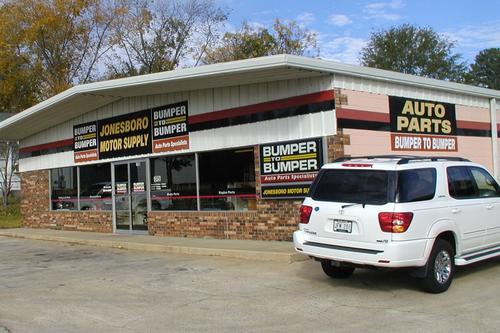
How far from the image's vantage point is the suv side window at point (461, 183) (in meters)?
8.35

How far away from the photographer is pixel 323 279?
9.19 meters

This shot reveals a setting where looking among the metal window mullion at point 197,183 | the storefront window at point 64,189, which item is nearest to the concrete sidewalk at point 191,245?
the metal window mullion at point 197,183

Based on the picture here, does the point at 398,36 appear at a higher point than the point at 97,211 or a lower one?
higher

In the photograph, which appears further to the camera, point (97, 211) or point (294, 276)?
point (97, 211)

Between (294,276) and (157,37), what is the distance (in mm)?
32820

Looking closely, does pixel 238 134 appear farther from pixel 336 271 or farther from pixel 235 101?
pixel 336 271

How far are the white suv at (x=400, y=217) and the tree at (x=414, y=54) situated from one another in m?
38.6

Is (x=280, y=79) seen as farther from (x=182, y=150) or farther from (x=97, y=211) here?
(x=97, y=211)

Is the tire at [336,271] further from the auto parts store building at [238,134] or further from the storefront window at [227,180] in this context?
the storefront window at [227,180]

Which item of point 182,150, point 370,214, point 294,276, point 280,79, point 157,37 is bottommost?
point 294,276

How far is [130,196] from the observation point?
56.9 ft

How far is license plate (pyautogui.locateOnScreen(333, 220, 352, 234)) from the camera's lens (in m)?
7.83

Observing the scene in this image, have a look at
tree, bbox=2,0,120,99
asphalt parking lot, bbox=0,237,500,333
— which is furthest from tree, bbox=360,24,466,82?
asphalt parking lot, bbox=0,237,500,333

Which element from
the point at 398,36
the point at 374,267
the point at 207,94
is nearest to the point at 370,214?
the point at 374,267
